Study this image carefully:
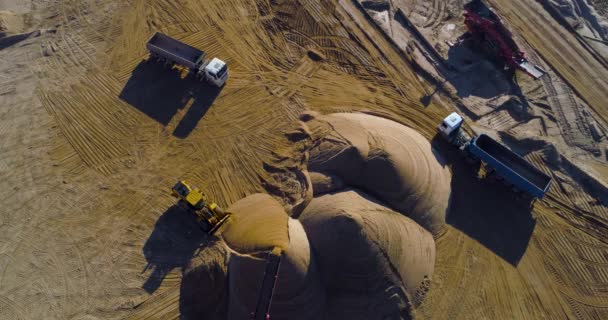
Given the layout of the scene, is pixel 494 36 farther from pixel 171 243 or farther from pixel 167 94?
pixel 171 243

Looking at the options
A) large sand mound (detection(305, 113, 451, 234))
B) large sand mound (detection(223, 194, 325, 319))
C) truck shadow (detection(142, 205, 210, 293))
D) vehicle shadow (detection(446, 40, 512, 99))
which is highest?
vehicle shadow (detection(446, 40, 512, 99))

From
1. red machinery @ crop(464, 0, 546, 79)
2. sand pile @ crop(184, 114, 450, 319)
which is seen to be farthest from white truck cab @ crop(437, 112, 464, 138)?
red machinery @ crop(464, 0, 546, 79)

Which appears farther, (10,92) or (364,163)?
(10,92)

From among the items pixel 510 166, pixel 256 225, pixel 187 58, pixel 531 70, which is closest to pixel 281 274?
pixel 256 225

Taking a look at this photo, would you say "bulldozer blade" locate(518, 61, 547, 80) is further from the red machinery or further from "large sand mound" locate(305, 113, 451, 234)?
"large sand mound" locate(305, 113, 451, 234)

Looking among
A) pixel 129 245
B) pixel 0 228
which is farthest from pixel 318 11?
pixel 0 228

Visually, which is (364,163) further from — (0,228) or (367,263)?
(0,228)
